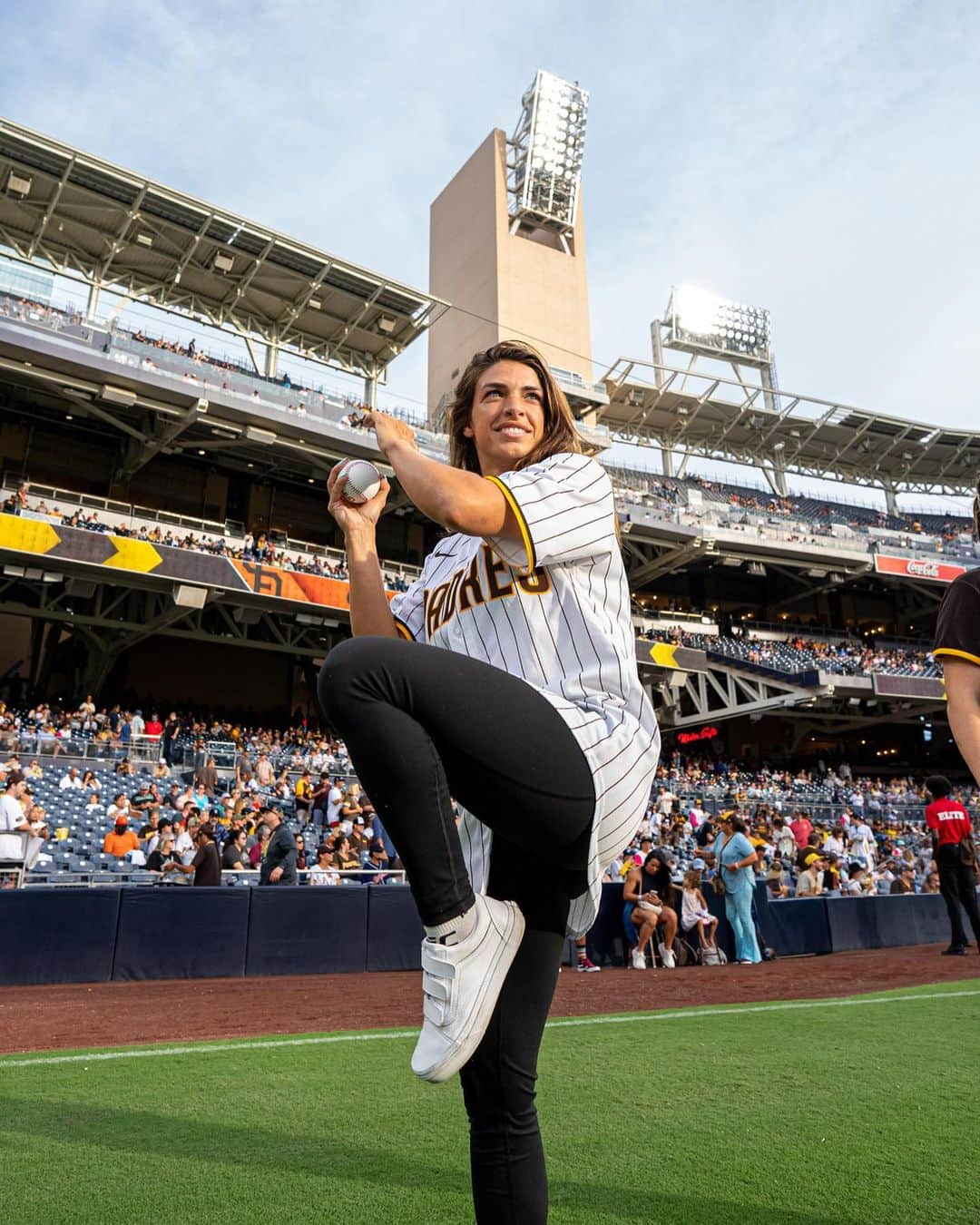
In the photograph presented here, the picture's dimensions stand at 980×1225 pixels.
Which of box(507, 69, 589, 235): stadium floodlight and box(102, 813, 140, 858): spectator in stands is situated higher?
box(507, 69, 589, 235): stadium floodlight

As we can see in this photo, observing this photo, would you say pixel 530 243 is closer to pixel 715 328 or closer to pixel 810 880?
pixel 715 328

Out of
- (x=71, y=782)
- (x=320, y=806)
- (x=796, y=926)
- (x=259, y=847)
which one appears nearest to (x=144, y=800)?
(x=71, y=782)

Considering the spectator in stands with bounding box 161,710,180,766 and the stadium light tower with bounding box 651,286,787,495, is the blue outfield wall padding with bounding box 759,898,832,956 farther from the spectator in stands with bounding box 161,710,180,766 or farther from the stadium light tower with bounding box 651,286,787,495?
the stadium light tower with bounding box 651,286,787,495

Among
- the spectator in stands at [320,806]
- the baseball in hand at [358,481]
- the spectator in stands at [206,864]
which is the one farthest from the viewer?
the spectator in stands at [320,806]

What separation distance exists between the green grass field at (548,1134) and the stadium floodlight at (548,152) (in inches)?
1815

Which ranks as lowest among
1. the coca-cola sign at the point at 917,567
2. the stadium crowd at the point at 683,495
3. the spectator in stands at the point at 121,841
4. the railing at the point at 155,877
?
the railing at the point at 155,877

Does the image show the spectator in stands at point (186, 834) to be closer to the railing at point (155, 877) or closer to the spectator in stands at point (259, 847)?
the railing at point (155, 877)

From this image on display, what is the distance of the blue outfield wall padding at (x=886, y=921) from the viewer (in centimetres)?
1223

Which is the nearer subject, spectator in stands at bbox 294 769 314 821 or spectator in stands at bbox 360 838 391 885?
spectator in stands at bbox 360 838 391 885

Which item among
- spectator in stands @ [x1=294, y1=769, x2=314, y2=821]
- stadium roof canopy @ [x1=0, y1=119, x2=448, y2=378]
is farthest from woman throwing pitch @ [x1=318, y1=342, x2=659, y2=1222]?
stadium roof canopy @ [x1=0, y1=119, x2=448, y2=378]

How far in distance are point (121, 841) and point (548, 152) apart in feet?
138

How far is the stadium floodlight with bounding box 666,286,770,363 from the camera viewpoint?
4419 centimetres

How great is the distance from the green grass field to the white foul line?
0.09 m

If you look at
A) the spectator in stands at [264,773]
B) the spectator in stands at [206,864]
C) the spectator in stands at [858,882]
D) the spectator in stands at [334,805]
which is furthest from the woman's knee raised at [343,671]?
the spectator in stands at [264,773]
